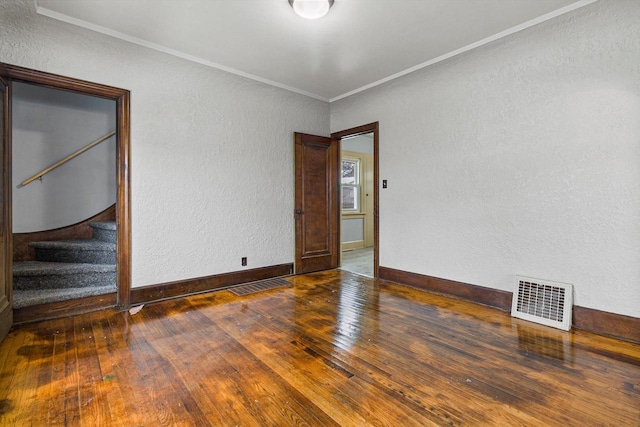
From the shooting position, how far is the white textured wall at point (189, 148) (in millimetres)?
2805

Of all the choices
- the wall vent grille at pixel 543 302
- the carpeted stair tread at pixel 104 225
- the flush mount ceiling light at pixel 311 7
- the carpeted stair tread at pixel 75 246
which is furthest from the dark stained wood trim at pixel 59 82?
the wall vent grille at pixel 543 302

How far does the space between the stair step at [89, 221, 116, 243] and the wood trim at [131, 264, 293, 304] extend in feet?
3.11

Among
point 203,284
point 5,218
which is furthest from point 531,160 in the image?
Answer: point 5,218

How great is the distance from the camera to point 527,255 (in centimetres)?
293

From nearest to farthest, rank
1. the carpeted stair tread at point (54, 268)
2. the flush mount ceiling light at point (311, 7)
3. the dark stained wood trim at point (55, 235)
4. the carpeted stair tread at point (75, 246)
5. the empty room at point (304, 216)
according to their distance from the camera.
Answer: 1. the empty room at point (304, 216)
2. the flush mount ceiling light at point (311, 7)
3. the carpeted stair tread at point (54, 268)
4. the carpeted stair tread at point (75, 246)
5. the dark stained wood trim at point (55, 235)

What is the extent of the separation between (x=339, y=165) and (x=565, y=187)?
2988 mm

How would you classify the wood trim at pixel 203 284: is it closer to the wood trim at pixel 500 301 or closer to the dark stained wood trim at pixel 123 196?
the dark stained wood trim at pixel 123 196

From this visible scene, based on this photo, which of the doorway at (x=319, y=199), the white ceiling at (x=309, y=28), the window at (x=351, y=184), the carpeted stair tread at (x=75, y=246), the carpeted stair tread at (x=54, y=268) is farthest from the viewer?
the window at (x=351, y=184)

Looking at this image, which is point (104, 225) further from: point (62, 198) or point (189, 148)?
point (189, 148)

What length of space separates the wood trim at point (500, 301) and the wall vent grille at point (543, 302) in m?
0.11

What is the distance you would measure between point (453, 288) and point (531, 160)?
1541 millimetres

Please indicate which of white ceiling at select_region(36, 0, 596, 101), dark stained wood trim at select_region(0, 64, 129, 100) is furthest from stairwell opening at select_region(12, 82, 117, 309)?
white ceiling at select_region(36, 0, 596, 101)

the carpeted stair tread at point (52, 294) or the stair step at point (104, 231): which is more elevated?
the stair step at point (104, 231)

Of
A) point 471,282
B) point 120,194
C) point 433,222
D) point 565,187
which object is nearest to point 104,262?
point 120,194
